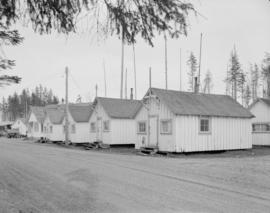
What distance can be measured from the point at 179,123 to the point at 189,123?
884 millimetres

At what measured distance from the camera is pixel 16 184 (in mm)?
11664

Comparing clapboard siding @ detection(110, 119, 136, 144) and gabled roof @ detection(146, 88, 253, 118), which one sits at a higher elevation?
gabled roof @ detection(146, 88, 253, 118)

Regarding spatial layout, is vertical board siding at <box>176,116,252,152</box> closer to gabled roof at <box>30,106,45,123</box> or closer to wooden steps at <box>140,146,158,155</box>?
wooden steps at <box>140,146,158,155</box>

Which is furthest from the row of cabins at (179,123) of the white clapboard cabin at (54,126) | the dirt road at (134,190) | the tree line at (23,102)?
the tree line at (23,102)

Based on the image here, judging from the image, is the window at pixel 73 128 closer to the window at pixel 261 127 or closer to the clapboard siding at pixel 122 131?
the clapboard siding at pixel 122 131

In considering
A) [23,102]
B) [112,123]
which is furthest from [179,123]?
[23,102]

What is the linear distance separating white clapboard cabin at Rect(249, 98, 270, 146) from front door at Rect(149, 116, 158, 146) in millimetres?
10024

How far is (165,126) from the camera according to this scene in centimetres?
2545

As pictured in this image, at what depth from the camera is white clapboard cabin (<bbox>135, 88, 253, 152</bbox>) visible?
24.7 metres

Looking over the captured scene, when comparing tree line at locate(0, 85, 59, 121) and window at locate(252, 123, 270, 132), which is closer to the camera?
window at locate(252, 123, 270, 132)

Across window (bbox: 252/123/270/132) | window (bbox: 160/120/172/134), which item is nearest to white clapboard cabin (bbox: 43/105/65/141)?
window (bbox: 160/120/172/134)

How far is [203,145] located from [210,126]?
1.51m

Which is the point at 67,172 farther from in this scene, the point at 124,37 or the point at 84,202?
the point at 124,37

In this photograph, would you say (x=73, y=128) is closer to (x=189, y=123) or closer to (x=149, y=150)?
(x=149, y=150)
